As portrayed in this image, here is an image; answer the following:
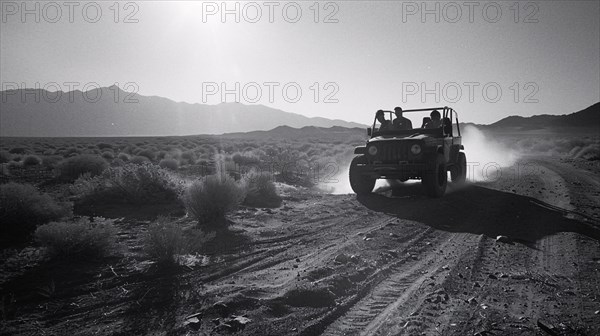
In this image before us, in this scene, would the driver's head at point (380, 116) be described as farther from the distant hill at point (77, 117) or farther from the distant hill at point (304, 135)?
the distant hill at point (77, 117)

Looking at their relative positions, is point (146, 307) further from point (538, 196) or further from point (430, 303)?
point (538, 196)

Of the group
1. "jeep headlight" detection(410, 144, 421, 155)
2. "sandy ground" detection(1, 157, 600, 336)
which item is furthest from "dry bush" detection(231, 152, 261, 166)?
"sandy ground" detection(1, 157, 600, 336)

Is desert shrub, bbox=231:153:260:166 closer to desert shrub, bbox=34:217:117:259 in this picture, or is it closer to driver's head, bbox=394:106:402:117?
driver's head, bbox=394:106:402:117

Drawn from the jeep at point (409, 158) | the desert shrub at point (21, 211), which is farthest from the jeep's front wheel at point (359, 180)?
the desert shrub at point (21, 211)

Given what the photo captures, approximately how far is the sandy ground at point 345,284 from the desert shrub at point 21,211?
3.81 feet

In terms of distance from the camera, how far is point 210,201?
718 centimetres

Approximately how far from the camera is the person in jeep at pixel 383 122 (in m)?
11.8

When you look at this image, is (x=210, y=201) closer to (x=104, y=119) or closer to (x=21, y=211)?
(x=21, y=211)

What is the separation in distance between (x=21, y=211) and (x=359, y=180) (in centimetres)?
807

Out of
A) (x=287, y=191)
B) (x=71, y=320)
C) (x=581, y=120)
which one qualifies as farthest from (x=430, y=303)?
(x=581, y=120)

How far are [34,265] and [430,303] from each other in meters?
5.20

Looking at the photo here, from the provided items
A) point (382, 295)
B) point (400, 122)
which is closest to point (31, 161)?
point (400, 122)

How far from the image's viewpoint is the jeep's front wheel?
34.0 feet

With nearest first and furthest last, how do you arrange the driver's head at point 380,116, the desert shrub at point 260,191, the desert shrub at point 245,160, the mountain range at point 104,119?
the desert shrub at point 260,191
the driver's head at point 380,116
the desert shrub at point 245,160
the mountain range at point 104,119
